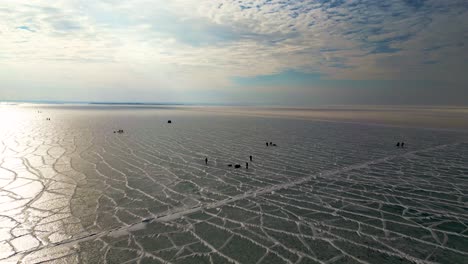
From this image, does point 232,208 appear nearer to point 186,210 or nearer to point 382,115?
point 186,210

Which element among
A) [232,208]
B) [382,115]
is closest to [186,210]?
[232,208]

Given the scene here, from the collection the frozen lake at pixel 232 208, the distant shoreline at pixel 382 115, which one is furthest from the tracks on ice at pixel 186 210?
the distant shoreline at pixel 382 115

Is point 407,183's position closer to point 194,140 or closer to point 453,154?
point 453,154

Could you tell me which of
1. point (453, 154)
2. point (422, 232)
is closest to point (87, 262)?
point (422, 232)

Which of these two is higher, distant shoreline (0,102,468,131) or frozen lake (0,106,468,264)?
distant shoreline (0,102,468,131)

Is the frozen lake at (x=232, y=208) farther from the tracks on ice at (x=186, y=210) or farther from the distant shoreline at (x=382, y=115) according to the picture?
the distant shoreline at (x=382, y=115)

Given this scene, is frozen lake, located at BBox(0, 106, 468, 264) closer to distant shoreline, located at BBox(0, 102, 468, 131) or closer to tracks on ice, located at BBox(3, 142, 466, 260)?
tracks on ice, located at BBox(3, 142, 466, 260)

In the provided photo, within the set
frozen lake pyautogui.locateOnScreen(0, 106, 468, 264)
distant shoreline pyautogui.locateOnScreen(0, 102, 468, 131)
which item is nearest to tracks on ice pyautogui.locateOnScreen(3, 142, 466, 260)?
frozen lake pyautogui.locateOnScreen(0, 106, 468, 264)

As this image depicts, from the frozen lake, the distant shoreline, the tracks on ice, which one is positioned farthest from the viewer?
the distant shoreline
